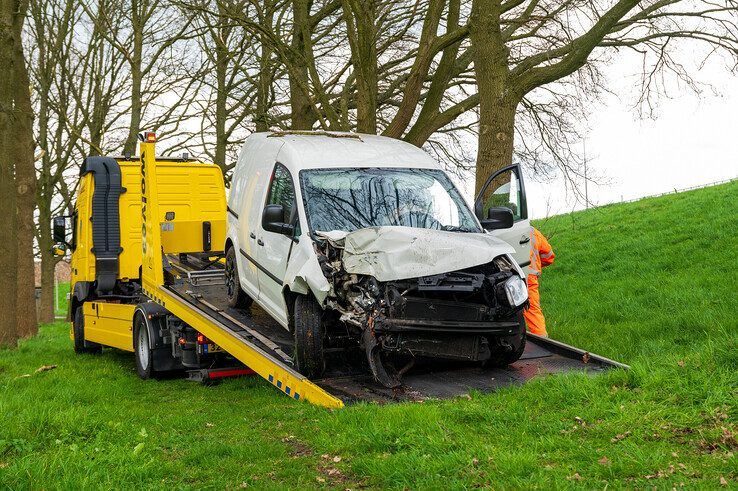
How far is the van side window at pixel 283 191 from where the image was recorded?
8109 millimetres

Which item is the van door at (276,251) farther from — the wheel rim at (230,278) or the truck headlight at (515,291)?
the truck headlight at (515,291)

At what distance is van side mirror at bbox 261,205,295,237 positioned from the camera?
25.0ft

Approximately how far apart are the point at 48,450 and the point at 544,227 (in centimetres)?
2148

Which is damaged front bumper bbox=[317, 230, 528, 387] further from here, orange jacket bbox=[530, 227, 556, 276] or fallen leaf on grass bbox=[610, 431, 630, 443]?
orange jacket bbox=[530, 227, 556, 276]

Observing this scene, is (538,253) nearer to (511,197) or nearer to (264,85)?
(511,197)

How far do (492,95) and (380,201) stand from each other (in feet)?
14.7

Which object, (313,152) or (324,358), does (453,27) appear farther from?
(324,358)

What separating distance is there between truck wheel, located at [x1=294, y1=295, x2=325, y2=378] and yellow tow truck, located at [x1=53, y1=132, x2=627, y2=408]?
19 cm

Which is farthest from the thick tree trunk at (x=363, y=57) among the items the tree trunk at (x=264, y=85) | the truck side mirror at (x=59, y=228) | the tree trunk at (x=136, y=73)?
the tree trunk at (x=136, y=73)

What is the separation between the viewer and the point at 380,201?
26.5ft

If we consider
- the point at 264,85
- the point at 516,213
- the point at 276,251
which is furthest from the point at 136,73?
the point at 516,213

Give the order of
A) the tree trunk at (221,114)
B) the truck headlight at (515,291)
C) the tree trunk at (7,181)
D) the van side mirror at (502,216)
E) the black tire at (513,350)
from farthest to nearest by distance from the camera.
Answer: the tree trunk at (221,114) < the tree trunk at (7,181) < the van side mirror at (502,216) < the black tire at (513,350) < the truck headlight at (515,291)

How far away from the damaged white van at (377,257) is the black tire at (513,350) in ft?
0.04

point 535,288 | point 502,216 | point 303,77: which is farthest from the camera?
point 303,77
